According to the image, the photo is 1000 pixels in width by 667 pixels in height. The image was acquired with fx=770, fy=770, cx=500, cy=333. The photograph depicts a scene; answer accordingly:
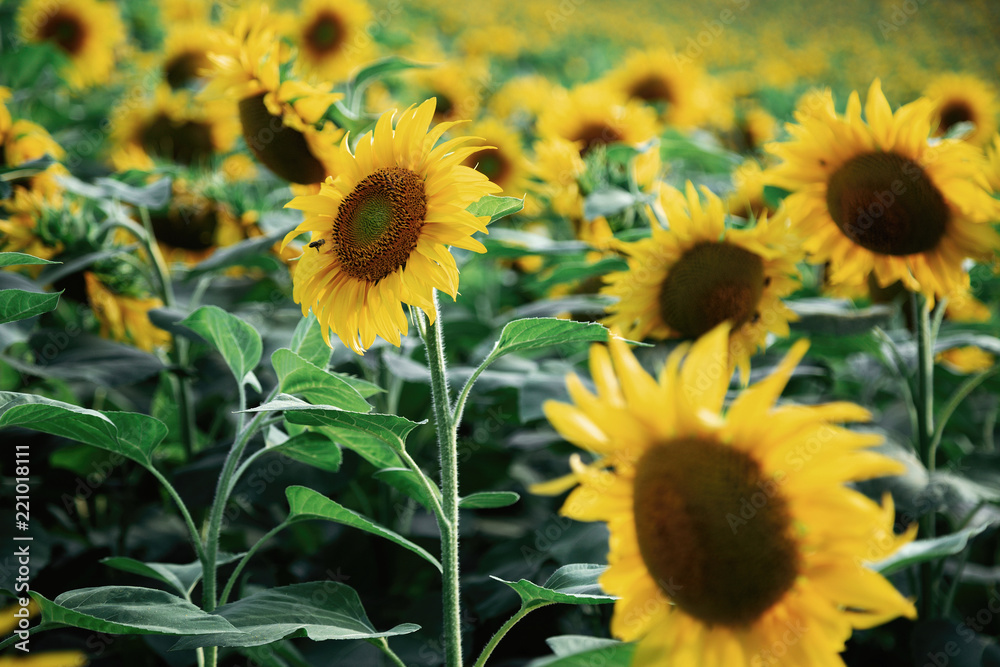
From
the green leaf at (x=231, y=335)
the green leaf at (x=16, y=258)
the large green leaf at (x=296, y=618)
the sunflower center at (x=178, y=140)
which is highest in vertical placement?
the sunflower center at (x=178, y=140)

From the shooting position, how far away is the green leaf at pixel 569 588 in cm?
80

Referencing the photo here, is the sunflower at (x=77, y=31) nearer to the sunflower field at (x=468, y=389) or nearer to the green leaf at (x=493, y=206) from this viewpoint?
the sunflower field at (x=468, y=389)

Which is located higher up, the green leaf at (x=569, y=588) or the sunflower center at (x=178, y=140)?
the sunflower center at (x=178, y=140)

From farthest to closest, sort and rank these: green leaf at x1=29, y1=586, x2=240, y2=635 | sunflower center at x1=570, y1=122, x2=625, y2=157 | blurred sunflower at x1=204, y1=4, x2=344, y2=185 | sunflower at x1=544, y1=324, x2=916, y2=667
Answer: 1. sunflower center at x1=570, y1=122, x2=625, y2=157
2. blurred sunflower at x1=204, y1=4, x2=344, y2=185
3. green leaf at x1=29, y1=586, x2=240, y2=635
4. sunflower at x1=544, y1=324, x2=916, y2=667

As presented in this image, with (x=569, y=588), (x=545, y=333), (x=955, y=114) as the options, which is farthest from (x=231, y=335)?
(x=955, y=114)

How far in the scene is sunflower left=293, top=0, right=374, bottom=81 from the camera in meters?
2.67

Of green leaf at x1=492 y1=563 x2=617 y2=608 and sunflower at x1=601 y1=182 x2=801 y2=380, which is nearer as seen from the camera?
green leaf at x1=492 y1=563 x2=617 y2=608

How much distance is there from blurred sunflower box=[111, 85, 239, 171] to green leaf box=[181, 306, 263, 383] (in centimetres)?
156

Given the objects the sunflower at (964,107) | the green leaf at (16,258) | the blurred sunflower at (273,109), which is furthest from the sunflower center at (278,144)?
the sunflower at (964,107)

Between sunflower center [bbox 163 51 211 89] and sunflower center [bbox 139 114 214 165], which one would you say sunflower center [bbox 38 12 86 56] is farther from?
sunflower center [bbox 139 114 214 165]

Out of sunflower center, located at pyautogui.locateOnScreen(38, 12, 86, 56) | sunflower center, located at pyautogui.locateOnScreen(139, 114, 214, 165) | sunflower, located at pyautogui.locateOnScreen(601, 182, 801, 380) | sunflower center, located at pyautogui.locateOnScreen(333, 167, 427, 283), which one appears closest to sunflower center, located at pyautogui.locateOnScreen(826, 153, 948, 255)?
sunflower, located at pyautogui.locateOnScreen(601, 182, 801, 380)

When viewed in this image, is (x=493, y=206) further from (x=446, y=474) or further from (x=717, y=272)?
(x=717, y=272)

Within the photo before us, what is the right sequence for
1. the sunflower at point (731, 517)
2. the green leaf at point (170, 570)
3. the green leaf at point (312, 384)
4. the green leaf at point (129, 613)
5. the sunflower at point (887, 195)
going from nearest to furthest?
the sunflower at point (731, 517) < the green leaf at point (129, 613) < the green leaf at point (312, 384) < the green leaf at point (170, 570) < the sunflower at point (887, 195)

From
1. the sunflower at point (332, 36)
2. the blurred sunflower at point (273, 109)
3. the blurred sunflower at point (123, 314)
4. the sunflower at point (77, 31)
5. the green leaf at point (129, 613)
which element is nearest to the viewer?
the green leaf at point (129, 613)
